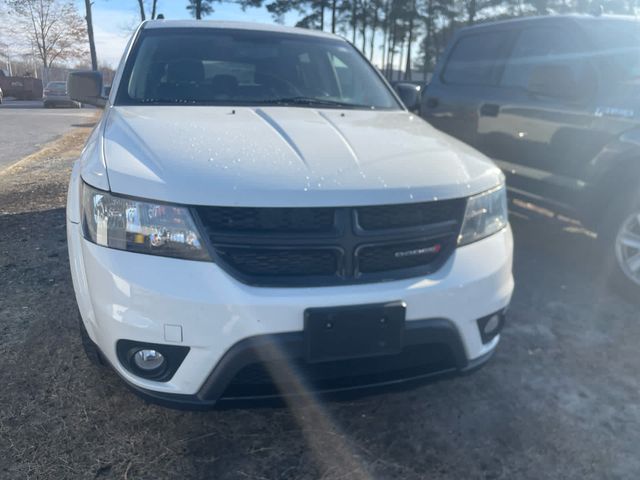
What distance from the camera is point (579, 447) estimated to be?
90.5 inches

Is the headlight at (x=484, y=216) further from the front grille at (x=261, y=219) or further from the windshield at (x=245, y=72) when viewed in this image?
the windshield at (x=245, y=72)

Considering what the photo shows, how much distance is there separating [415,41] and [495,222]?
124ft

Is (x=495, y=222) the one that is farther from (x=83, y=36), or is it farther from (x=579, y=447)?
(x=83, y=36)

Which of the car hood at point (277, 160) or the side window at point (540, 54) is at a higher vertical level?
the side window at point (540, 54)

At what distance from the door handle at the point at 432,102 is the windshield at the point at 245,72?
2183 mm

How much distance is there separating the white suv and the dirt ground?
370mm

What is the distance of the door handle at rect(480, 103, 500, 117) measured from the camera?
16.1ft

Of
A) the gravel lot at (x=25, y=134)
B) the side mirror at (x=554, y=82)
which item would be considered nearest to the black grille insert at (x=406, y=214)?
the side mirror at (x=554, y=82)

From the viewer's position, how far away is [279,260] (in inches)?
74.7

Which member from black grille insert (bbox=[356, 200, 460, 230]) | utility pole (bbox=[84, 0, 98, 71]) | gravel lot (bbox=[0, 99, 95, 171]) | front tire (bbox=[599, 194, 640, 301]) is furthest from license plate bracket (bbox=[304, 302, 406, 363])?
utility pole (bbox=[84, 0, 98, 71])

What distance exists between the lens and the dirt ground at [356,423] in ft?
7.03

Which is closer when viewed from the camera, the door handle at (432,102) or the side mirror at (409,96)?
the side mirror at (409,96)

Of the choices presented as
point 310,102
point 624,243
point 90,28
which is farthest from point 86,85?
point 90,28

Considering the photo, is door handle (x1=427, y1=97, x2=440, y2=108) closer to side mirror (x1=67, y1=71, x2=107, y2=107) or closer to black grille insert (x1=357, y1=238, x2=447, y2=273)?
side mirror (x1=67, y1=71, x2=107, y2=107)
